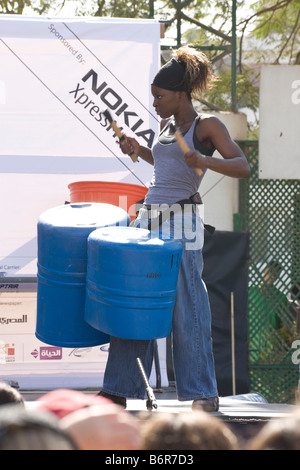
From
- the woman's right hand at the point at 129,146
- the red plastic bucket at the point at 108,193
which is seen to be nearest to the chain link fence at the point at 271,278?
the red plastic bucket at the point at 108,193

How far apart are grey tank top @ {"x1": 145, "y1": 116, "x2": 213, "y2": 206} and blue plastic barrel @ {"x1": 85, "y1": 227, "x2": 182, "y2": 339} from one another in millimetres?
378

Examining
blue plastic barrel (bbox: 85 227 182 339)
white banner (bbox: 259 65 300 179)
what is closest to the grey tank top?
blue plastic barrel (bbox: 85 227 182 339)

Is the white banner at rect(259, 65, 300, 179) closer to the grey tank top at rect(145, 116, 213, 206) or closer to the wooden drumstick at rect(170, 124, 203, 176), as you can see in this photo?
the grey tank top at rect(145, 116, 213, 206)

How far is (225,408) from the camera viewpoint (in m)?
3.42

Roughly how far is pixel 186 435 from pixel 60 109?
14.1 feet

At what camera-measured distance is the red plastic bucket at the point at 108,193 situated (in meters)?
4.54

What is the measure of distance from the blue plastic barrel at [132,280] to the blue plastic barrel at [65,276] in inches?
5.7

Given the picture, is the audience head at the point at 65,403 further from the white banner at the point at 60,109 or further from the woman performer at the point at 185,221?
the white banner at the point at 60,109

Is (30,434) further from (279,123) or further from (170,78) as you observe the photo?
(279,123)

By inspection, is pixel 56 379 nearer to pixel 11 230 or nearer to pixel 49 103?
pixel 11 230

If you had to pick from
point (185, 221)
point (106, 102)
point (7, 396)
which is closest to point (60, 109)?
point (106, 102)

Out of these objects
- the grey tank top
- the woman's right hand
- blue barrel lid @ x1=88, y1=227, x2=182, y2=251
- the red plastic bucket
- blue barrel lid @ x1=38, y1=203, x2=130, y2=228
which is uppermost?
the woman's right hand

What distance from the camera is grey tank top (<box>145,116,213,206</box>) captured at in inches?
133

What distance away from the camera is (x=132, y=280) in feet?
9.75
